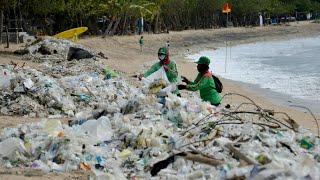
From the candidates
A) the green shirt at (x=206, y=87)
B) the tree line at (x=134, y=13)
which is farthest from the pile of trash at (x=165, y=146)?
the tree line at (x=134, y=13)

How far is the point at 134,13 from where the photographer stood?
34.7 meters

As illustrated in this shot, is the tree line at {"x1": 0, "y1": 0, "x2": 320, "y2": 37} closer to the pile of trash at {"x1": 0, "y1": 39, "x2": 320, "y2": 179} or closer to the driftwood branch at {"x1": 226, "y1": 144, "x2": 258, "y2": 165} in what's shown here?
the pile of trash at {"x1": 0, "y1": 39, "x2": 320, "y2": 179}

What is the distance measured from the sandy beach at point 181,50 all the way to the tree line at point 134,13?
1.87 metres

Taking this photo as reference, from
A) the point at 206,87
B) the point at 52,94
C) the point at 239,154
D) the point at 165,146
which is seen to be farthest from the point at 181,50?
the point at 239,154

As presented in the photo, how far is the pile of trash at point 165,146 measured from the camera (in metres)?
4.00

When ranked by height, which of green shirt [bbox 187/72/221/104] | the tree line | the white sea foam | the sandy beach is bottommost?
the white sea foam

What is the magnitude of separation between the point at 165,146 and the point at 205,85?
1.85 m

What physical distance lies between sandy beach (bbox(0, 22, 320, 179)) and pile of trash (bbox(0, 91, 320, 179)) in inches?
16.7

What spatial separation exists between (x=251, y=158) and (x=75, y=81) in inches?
270

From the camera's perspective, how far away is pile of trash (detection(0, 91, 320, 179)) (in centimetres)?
400

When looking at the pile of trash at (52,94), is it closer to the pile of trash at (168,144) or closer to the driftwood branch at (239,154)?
the pile of trash at (168,144)

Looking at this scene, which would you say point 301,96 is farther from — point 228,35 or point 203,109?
point 228,35

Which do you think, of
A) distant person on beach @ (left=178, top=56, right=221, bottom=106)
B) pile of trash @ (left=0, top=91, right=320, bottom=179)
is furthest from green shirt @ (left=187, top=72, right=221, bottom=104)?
pile of trash @ (left=0, top=91, right=320, bottom=179)

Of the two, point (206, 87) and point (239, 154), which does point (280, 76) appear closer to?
point (206, 87)
